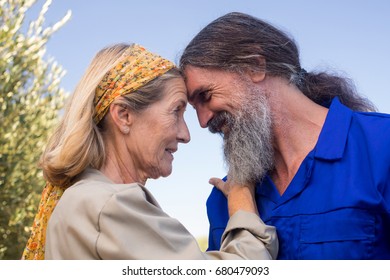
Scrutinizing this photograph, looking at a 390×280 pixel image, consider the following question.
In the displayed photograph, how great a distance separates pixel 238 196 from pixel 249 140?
1.43ft

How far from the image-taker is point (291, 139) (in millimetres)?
3930

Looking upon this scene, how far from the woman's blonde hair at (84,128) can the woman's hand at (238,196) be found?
0.84 metres

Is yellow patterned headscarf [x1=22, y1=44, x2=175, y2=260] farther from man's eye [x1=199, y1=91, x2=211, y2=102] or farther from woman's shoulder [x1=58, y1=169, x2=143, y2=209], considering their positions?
man's eye [x1=199, y1=91, x2=211, y2=102]

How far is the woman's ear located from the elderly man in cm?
74

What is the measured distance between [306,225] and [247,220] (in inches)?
13.6

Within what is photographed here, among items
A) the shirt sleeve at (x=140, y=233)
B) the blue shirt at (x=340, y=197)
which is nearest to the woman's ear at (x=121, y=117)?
the shirt sleeve at (x=140, y=233)

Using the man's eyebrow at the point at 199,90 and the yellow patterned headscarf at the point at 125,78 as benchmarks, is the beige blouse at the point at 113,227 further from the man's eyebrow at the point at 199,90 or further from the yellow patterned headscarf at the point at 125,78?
the man's eyebrow at the point at 199,90

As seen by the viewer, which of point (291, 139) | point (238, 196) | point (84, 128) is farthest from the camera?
point (291, 139)

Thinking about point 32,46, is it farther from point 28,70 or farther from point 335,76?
point 335,76

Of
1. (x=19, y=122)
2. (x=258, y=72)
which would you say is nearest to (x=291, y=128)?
(x=258, y=72)

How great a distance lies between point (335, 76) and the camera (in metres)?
4.42

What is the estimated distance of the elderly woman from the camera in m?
2.75

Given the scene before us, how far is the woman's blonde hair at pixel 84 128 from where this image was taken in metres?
3.14

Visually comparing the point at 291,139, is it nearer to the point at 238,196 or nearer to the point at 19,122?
the point at 238,196
